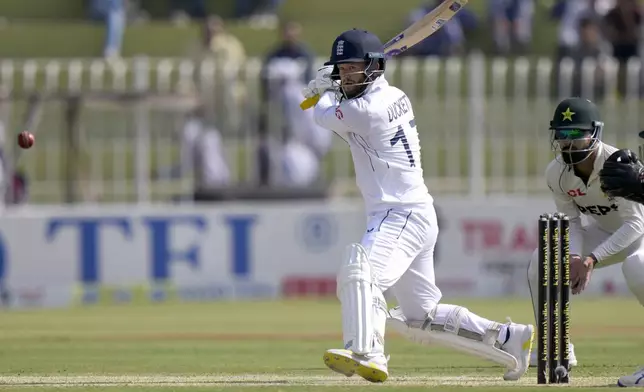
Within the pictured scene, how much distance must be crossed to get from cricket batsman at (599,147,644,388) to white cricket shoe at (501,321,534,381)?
0.64 m

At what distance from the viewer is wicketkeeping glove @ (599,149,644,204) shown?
735 centimetres

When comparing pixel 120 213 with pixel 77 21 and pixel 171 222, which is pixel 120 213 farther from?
pixel 77 21

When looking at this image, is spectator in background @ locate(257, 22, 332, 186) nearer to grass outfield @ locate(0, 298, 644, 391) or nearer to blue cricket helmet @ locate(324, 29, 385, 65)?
grass outfield @ locate(0, 298, 644, 391)

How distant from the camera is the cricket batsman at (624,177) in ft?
24.1

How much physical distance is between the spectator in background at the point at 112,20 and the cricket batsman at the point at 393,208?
37.6 feet

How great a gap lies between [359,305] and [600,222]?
201cm

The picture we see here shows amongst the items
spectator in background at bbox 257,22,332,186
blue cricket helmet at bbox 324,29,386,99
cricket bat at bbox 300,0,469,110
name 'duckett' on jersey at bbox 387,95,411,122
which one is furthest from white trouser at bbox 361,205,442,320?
spectator in background at bbox 257,22,332,186

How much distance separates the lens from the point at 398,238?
7648mm

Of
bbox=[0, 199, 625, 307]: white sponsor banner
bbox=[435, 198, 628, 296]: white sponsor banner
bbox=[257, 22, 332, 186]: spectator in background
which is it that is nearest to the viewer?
bbox=[0, 199, 625, 307]: white sponsor banner

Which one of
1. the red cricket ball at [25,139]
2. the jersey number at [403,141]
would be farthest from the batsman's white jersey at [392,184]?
the red cricket ball at [25,139]

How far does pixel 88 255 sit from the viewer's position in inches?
596

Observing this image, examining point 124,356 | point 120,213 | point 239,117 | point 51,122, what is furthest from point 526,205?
point 124,356

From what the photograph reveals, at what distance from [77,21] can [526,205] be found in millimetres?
8539

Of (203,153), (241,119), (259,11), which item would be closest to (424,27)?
(241,119)
